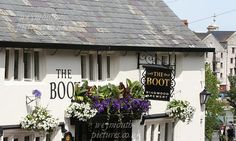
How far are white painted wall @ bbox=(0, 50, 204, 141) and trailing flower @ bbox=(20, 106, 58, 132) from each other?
24cm

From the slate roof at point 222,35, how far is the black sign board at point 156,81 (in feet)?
289

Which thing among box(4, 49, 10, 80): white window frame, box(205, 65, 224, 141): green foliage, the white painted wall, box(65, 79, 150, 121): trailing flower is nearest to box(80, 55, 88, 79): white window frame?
the white painted wall

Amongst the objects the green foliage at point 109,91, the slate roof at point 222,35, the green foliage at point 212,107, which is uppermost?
the slate roof at point 222,35

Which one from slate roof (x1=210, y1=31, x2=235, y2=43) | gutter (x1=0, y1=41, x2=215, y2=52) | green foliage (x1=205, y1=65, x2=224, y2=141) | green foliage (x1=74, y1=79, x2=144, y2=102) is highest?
slate roof (x1=210, y1=31, x2=235, y2=43)

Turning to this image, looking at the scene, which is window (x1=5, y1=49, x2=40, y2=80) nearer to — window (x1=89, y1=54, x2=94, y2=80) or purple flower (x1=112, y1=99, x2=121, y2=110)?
window (x1=89, y1=54, x2=94, y2=80)

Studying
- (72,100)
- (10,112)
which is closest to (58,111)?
(72,100)

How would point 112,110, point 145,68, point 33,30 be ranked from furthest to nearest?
point 145,68 < point 112,110 < point 33,30

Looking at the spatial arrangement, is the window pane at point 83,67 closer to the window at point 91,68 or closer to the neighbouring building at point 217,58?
the window at point 91,68

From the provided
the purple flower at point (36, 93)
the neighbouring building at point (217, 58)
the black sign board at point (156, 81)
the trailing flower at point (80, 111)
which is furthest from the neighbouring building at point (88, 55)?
the neighbouring building at point (217, 58)

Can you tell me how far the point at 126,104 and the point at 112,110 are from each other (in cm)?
49

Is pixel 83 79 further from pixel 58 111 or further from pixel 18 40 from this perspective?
pixel 18 40

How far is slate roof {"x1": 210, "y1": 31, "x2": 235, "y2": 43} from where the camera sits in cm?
10756

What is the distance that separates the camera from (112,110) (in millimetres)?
19094

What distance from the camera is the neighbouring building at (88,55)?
55.8ft
